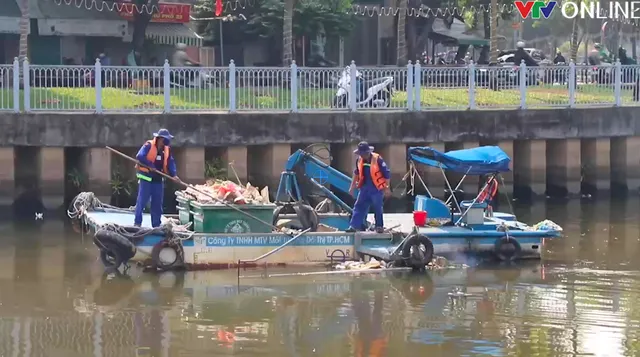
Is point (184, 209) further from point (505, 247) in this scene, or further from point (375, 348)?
point (375, 348)

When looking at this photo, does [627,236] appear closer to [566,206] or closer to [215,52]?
[566,206]

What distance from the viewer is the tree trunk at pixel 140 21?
36.0 meters

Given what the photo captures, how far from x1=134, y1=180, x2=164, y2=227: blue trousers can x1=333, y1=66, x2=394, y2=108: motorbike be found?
7.88 meters

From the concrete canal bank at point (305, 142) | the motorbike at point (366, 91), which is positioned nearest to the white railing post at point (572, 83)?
the concrete canal bank at point (305, 142)

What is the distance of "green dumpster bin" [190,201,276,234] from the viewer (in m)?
17.7

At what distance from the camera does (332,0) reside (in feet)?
120

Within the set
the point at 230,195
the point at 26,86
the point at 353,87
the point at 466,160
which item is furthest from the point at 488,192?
the point at 26,86

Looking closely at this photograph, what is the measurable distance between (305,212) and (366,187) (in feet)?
3.76

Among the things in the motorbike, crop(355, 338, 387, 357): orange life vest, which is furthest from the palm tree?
crop(355, 338, 387, 357): orange life vest

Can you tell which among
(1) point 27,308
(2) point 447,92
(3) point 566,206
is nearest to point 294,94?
(2) point 447,92

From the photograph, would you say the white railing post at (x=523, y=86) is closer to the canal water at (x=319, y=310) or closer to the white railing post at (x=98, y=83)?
the canal water at (x=319, y=310)

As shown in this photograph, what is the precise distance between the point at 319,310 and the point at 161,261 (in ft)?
10.6

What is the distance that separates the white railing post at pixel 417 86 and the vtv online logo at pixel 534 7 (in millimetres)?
15110

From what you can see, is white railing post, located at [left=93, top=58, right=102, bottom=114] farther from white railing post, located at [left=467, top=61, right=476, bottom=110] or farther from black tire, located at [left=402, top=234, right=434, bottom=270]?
black tire, located at [left=402, top=234, right=434, bottom=270]
